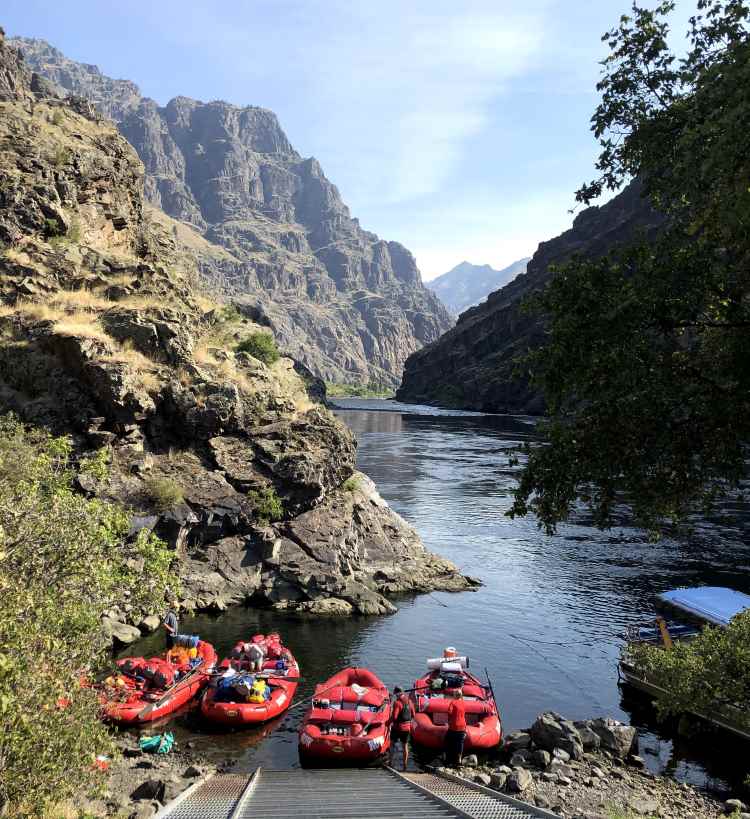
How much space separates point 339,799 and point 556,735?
1050cm

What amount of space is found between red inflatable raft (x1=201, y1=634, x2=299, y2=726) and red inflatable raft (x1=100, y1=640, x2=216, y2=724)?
1006mm

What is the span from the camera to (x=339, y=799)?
49.5 ft

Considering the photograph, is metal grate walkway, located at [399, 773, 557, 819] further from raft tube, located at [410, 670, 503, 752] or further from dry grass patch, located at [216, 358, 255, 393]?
dry grass patch, located at [216, 358, 255, 393]

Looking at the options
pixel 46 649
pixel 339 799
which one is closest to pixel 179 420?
pixel 339 799

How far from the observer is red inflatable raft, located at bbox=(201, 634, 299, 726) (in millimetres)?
23422

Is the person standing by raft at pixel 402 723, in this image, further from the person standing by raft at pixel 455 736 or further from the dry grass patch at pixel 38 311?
the dry grass patch at pixel 38 311

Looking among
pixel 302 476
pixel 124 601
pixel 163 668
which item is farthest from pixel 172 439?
pixel 163 668

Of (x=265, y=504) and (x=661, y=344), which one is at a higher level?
(x=661, y=344)

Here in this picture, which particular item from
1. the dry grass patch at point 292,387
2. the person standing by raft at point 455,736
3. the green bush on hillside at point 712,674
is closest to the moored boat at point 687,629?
the green bush on hillside at point 712,674

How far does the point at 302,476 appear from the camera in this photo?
40.5 m

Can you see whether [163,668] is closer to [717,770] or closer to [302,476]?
[302,476]

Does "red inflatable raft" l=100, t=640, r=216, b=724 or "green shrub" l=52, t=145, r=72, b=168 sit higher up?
"green shrub" l=52, t=145, r=72, b=168

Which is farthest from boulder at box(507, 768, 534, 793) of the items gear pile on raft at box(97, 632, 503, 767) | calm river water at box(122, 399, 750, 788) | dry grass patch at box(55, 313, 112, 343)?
dry grass patch at box(55, 313, 112, 343)

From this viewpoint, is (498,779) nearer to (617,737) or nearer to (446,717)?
(446,717)
